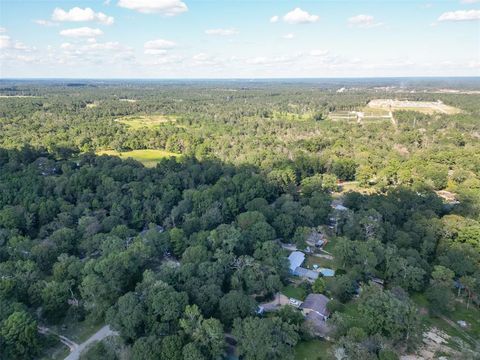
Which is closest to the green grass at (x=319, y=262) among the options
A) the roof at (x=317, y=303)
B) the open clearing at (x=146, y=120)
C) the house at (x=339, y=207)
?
the roof at (x=317, y=303)

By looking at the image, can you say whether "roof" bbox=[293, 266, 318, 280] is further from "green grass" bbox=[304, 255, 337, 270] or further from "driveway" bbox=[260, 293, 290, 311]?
"driveway" bbox=[260, 293, 290, 311]

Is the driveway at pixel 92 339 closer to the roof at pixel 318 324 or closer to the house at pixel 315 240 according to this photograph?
the roof at pixel 318 324

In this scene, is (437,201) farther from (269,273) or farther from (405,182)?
(269,273)

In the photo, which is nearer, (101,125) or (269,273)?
(269,273)

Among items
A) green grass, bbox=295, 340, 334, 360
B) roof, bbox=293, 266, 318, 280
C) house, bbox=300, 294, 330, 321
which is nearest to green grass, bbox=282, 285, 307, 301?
house, bbox=300, 294, 330, 321

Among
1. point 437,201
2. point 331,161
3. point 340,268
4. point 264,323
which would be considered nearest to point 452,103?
point 331,161

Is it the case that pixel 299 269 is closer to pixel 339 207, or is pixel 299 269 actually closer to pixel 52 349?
pixel 339 207
